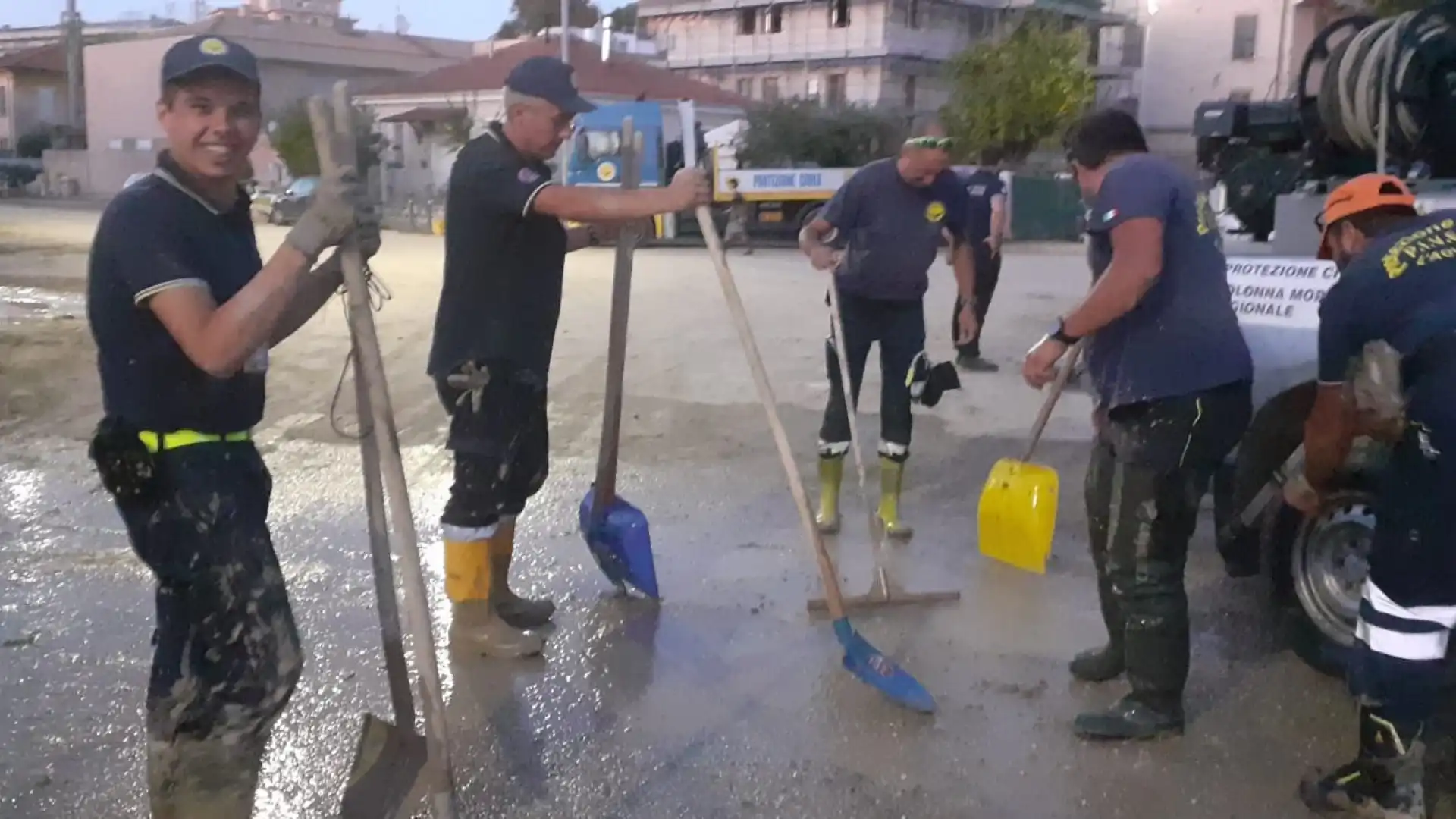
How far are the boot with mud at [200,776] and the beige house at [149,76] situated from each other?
48852 mm

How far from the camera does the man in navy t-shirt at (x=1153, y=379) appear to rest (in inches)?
150

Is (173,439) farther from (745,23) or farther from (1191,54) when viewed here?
(745,23)

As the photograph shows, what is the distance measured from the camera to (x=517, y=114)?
446 cm

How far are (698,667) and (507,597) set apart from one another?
0.83 meters

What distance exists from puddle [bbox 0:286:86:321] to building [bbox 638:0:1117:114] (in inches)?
1301

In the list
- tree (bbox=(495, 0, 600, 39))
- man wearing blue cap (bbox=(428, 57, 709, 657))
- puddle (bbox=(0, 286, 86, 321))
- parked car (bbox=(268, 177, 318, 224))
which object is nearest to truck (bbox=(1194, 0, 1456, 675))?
man wearing blue cap (bbox=(428, 57, 709, 657))

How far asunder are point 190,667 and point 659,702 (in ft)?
5.97

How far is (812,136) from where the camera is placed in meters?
32.9

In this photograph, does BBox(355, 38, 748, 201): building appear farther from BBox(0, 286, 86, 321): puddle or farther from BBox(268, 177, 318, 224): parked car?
BBox(0, 286, 86, 321): puddle

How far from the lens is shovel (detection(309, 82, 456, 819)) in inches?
116

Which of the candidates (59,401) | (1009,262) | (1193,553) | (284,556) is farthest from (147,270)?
(1009,262)

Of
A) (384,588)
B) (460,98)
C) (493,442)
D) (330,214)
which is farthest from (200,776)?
(460,98)

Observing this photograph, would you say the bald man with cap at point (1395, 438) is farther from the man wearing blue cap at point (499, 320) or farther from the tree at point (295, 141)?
the tree at point (295, 141)

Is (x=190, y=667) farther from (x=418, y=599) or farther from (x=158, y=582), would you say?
(x=418, y=599)
